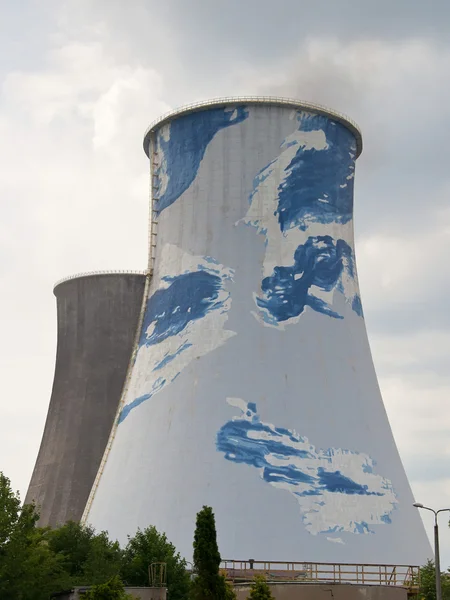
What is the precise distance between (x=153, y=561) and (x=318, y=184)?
10.1 meters

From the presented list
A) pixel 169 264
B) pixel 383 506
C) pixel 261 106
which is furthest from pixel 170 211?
pixel 383 506

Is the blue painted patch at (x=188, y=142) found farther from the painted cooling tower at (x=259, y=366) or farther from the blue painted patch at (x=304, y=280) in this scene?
the blue painted patch at (x=304, y=280)

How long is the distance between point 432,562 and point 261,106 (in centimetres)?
1102

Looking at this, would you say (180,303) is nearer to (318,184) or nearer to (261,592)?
(318,184)

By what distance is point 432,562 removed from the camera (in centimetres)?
2662

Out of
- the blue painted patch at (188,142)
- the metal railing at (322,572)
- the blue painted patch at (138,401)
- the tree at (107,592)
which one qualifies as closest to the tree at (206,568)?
the tree at (107,592)

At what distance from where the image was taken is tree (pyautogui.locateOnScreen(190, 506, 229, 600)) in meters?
17.7

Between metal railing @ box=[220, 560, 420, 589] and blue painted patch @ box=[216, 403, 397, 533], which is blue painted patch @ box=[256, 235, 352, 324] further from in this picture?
metal railing @ box=[220, 560, 420, 589]

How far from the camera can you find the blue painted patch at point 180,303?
1078 inches

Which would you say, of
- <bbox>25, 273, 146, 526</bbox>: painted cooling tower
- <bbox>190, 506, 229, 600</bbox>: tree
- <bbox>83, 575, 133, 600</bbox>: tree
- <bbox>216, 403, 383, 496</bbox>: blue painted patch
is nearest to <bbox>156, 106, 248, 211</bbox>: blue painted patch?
<bbox>25, 273, 146, 526</bbox>: painted cooling tower

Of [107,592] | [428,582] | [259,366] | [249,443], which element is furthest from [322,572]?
[107,592]

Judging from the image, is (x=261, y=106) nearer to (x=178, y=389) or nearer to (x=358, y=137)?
(x=358, y=137)

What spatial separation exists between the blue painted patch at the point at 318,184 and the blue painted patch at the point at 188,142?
1.74 meters

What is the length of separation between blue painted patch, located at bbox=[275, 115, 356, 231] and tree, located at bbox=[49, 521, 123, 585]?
845 centimetres
